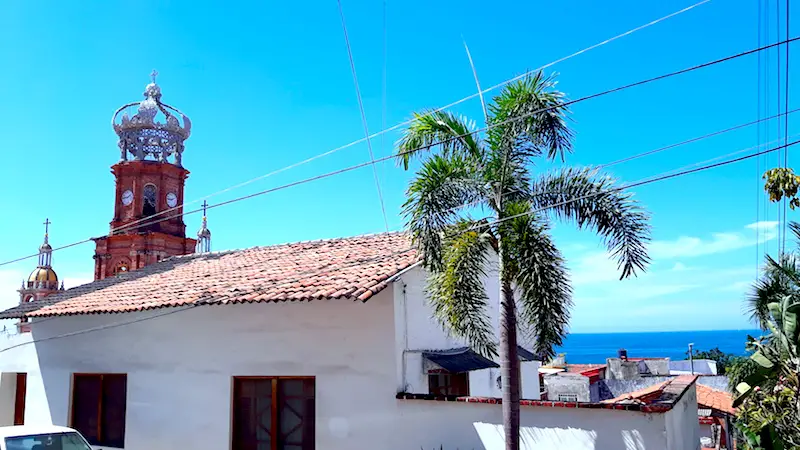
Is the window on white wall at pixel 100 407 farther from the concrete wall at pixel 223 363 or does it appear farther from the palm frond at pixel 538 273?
the palm frond at pixel 538 273

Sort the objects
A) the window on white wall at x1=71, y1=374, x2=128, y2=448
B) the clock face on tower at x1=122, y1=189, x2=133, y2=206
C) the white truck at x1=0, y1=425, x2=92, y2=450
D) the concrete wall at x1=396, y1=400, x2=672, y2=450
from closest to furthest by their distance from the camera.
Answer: the concrete wall at x1=396, y1=400, x2=672, y2=450, the white truck at x1=0, y1=425, x2=92, y2=450, the window on white wall at x1=71, y1=374, x2=128, y2=448, the clock face on tower at x1=122, y1=189, x2=133, y2=206

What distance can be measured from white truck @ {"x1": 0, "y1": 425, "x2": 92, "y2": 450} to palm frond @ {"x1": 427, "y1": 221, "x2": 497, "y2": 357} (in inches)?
238

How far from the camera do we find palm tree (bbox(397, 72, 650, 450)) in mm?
7676

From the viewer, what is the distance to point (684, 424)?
9.08 metres

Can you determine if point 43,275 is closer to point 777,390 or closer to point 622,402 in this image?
point 622,402

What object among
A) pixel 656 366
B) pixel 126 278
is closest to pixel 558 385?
pixel 656 366

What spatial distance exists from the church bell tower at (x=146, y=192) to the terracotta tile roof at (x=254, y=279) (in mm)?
14866

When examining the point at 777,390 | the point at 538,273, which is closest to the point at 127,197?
the point at 538,273

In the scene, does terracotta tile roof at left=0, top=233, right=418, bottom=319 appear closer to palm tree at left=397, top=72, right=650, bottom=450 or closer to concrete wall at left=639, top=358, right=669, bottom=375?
palm tree at left=397, top=72, right=650, bottom=450

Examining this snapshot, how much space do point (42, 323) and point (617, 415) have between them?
13.2 metres

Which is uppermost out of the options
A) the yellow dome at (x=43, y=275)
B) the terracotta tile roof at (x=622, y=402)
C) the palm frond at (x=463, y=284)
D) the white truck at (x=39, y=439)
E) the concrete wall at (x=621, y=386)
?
the yellow dome at (x=43, y=275)

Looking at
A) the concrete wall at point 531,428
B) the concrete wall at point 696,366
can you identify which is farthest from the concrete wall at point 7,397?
the concrete wall at point 696,366

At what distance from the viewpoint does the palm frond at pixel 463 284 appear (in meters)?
8.02

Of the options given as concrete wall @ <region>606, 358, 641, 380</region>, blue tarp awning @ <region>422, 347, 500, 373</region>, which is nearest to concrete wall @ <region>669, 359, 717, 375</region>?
concrete wall @ <region>606, 358, 641, 380</region>
